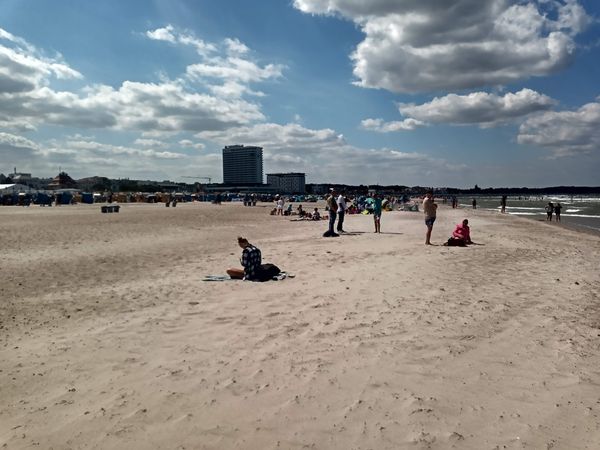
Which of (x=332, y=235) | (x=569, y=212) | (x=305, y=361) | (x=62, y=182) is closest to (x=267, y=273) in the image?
(x=305, y=361)

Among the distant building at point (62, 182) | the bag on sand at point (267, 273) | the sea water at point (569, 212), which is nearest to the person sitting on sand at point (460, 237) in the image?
the bag on sand at point (267, 273)

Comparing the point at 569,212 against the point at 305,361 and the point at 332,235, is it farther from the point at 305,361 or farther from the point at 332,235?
the point at 305,361

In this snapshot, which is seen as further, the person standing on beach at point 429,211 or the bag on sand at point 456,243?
the person standing on beach at point 429,211

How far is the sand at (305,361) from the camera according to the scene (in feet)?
10.4

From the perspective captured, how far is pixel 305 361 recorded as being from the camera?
4340mm

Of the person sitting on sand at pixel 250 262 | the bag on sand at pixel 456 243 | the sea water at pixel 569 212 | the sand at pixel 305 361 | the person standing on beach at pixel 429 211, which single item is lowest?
the sea water at pixel 569 212

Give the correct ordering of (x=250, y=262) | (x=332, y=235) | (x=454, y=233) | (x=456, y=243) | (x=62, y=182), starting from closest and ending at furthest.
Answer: (x=250, y=262)
(x=456, y=243)
(x=454, y=233)
(x=332, y=235)
(x=62, y=182)

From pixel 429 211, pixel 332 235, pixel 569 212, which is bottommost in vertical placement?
pixel 569 212

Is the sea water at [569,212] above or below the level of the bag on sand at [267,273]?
below

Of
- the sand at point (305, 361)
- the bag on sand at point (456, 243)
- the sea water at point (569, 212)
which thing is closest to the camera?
the sand at point (305, 361)

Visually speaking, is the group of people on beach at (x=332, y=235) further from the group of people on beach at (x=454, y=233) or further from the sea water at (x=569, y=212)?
the sea water at (x=569, y=212)

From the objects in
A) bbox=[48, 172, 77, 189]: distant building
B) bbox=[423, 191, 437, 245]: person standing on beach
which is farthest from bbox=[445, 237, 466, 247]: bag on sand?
bbox=[48, 172, 77, 189]: distant building

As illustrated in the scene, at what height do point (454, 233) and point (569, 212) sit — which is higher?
point (454, 233)

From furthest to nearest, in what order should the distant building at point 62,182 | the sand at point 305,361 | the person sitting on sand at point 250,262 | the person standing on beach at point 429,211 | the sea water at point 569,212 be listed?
the distant building at point 62,182 < the sea water at point 569,212 < the person standing on beach at point 429,211 < the person sitting on sand at point 250,262 < the sand at point 305,361
